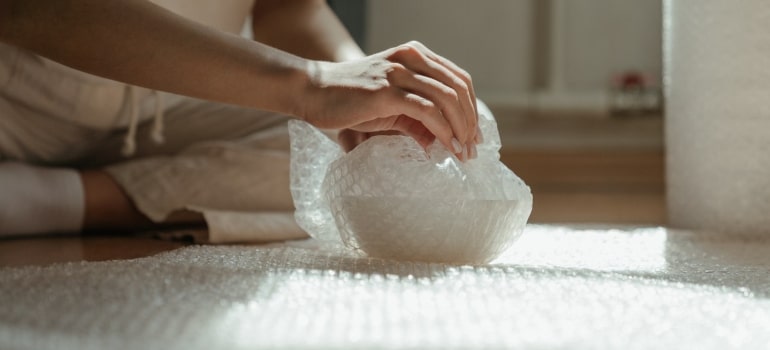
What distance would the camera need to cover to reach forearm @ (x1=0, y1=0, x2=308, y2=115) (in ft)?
1.97

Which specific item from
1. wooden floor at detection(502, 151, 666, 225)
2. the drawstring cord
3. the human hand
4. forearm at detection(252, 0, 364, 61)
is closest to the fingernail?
the human hand

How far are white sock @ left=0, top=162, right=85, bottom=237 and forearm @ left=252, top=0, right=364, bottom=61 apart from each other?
0.27 metres

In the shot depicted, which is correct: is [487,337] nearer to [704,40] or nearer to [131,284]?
[131,284]

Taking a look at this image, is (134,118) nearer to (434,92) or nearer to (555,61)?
(434,92)

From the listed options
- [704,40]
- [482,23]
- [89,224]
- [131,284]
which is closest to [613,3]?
[482,23]

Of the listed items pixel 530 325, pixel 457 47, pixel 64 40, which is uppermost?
pixel 64 40

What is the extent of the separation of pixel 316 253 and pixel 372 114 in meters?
0.14

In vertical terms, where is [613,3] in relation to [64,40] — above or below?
below

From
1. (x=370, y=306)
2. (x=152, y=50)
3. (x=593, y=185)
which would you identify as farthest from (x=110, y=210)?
(x=593, y=185)

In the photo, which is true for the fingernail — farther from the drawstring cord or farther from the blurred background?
the blurred background

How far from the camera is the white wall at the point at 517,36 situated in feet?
8.59

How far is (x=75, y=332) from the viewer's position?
393mm

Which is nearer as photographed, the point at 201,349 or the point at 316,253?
the point at 201,349

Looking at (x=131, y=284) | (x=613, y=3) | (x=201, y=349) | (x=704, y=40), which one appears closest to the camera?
(x=201, y=349)
